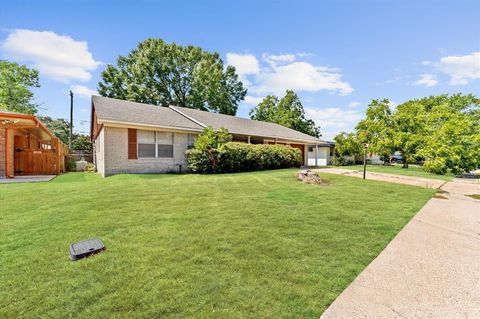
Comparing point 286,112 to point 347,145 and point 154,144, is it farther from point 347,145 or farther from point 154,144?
point 154,144

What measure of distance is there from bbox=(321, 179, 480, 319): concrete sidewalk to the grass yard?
17cm

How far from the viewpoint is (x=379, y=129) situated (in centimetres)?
2208

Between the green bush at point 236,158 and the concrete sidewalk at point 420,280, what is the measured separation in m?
9.37

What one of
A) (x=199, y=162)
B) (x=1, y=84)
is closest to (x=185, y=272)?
(x=199, y=162)

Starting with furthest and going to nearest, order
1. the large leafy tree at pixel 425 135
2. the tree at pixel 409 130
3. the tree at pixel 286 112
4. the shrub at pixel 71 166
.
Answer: the tree at pixel 286 112 < the tree at pixel 409 130 < the shrub at pixel 71 166 < the large leafy tree at pixel 425 135

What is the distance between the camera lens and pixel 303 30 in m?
12.2

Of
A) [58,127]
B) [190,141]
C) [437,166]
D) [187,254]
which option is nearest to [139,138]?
[190,141]

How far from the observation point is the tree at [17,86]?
24025 mm

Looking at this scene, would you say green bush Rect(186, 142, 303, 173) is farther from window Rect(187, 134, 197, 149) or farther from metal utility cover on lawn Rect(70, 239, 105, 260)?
metal utility cover on lawn Rect(70, 239, 105, 260)

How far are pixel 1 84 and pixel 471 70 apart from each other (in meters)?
45.9

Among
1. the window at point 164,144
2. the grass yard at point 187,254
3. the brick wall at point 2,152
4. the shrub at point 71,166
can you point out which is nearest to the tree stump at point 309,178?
the grass yard at point 187,254

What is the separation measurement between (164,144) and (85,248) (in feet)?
34.5

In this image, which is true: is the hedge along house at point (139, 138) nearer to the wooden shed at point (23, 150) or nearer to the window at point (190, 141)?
the window at point (190, 141)

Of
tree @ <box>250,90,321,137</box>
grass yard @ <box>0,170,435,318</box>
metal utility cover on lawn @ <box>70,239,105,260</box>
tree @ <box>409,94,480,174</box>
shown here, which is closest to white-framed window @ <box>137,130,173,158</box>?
grass yard @ <box>0,170,435,318</box>
